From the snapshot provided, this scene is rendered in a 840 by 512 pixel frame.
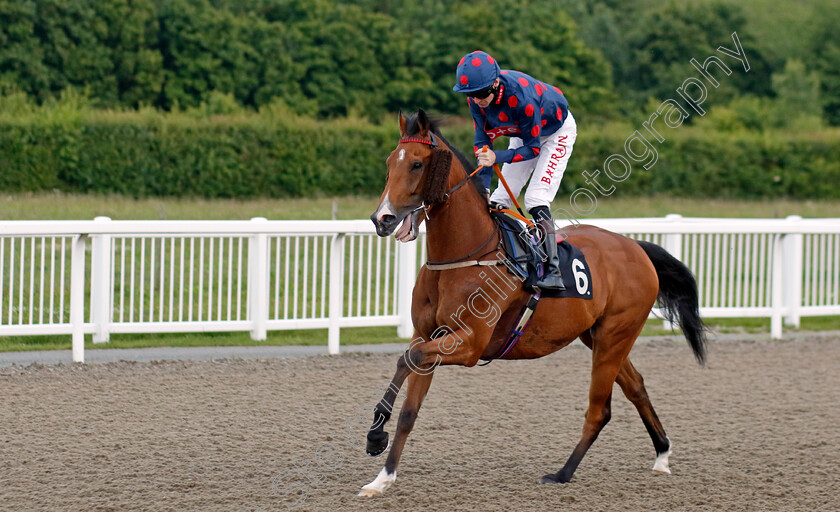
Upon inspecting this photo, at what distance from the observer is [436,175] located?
3762 mm

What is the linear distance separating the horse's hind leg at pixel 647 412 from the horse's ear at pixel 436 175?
1.44 metres

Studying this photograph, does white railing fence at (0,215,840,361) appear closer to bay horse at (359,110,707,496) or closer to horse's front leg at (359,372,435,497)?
bay horse at (359,110,707,496)

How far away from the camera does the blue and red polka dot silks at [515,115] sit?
4.04 m

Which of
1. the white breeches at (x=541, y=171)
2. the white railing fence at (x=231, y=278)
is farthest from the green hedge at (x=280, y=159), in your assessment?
the white breeches at (x=541, y=171)

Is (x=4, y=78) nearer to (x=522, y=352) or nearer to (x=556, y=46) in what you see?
(x=556, y=46)

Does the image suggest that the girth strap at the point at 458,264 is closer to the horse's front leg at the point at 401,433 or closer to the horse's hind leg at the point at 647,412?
the horse's front leg at the point at 401,433

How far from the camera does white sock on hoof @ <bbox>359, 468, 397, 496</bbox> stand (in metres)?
3.78

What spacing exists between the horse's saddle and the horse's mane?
0.54 feet

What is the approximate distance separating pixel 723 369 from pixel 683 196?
46.2 feet

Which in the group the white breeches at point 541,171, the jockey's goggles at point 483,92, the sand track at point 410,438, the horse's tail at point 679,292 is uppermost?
the jockey's goggles at point 483,92

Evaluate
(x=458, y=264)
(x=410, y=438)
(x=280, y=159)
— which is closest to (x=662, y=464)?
(x=410, y=438)

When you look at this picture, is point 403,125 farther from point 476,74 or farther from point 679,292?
point 679,292

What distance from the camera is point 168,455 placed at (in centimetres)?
432

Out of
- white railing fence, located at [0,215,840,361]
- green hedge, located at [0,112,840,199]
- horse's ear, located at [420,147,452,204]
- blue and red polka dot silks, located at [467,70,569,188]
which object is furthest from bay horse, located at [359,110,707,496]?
green hedge, located at [0,112,840,199]
